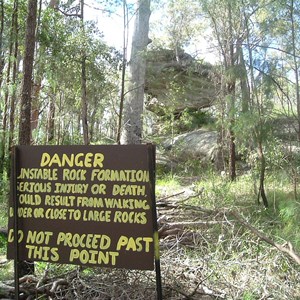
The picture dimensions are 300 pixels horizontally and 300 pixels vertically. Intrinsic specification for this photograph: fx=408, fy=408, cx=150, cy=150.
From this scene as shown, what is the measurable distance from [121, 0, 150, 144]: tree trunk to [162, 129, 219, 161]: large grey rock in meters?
4.03

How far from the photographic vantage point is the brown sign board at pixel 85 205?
3.57m

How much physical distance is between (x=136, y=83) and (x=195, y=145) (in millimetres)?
5121

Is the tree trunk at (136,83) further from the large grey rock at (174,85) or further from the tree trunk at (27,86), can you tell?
the tree trunk at (27,86)

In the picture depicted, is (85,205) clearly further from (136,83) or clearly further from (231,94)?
(136,83)

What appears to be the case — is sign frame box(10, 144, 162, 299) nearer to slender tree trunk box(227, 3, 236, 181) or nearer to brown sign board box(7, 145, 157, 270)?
brown sign board box(7, 145, 157, 270)

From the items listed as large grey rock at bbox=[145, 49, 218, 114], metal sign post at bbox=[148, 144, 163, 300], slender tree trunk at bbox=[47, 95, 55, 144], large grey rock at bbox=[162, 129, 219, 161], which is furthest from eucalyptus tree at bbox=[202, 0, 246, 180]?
slender tree trunk at bbox=[47, 95, 55, 144]

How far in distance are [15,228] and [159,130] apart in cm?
1641

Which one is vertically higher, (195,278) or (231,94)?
(231,94)

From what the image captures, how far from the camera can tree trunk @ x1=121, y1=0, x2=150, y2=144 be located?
12.9 m

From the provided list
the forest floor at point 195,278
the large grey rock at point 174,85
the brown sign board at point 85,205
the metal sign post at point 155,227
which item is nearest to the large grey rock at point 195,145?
the large grey rock at point 174,85

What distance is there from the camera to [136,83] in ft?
42.7

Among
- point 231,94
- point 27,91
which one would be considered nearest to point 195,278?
point 27,91

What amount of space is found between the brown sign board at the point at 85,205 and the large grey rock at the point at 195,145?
12.1m

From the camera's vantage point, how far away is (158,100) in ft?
65.1
